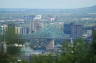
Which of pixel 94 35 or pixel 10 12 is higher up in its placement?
pixel 10 12

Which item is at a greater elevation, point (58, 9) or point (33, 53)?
point (58, 9)

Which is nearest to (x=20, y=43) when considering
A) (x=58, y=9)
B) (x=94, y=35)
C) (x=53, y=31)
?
(x=53, y=31)

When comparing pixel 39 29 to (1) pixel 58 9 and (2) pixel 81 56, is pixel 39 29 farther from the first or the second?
(2) pixel 81 56

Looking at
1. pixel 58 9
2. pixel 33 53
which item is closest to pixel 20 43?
pixel 33 53

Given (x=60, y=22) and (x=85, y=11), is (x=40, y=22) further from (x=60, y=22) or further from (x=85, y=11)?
(x=85, y=11)

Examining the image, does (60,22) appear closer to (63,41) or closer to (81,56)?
(63,41)

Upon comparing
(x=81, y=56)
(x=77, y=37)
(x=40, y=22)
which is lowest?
(x=81, y=56)

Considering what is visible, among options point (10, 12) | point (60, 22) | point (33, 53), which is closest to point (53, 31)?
point (60, 22)

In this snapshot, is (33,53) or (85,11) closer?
(33,53)

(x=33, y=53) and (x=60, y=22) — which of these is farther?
(x=60, y=22)
